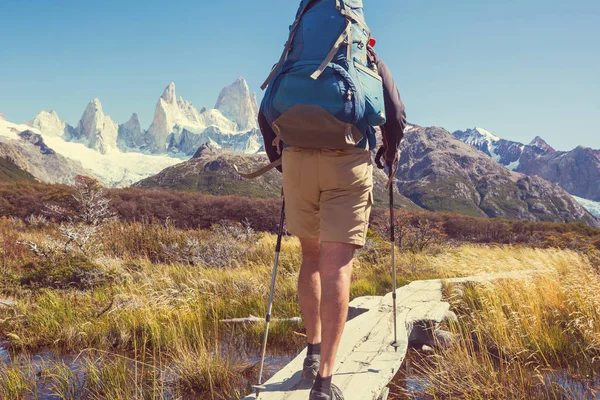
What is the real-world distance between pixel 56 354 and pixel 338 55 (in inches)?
121

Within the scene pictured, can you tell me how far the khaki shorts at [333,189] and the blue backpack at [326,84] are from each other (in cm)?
12

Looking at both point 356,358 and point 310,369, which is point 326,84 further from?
point 356,358

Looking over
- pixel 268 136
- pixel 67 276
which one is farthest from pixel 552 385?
pixel 67 276

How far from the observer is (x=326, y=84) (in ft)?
6.86

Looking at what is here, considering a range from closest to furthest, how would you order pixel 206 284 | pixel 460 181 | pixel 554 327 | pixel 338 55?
pixel 338 55 < pixel 554 327 < pixel 206 284 < pixel 460 181

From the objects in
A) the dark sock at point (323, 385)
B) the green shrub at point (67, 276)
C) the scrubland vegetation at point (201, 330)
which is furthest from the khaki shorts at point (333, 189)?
the green shrub at point (67, 276)

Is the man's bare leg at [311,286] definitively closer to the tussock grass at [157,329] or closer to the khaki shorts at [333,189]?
the khaki shorts at [333,189]

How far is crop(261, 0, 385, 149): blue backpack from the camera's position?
209cm

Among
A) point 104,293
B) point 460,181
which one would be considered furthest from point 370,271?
point 460,181

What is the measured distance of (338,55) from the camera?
217 cm

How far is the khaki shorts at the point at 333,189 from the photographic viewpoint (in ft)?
7.54

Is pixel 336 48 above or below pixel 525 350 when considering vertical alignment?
above

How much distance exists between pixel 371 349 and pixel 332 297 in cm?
109

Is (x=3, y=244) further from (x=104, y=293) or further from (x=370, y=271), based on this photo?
(x=370, y=271)
